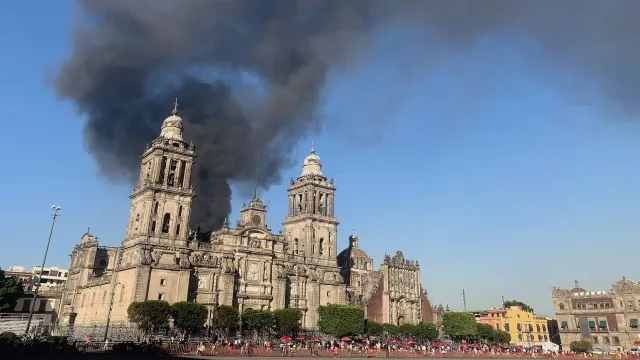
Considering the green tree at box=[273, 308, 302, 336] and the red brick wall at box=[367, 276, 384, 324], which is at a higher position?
the red brick wall at box=[367, 276, 384, 324]

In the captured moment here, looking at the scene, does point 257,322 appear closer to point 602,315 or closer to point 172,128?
point 172,128

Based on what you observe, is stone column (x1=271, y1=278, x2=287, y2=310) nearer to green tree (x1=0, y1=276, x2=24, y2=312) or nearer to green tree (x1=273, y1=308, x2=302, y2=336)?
green tree (x1=273, y1=308, x2=302, y2=336)

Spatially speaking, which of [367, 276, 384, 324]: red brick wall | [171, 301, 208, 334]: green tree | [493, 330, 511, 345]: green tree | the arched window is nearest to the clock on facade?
the arched window

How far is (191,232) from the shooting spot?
3162 inches

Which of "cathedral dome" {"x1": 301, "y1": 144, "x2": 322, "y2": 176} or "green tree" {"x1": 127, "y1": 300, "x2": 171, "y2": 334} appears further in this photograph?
"cathedral dome" {"x1": 301, "y1": 144, "x2": 322, "y2": 176}

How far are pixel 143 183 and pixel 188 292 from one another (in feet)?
60.2

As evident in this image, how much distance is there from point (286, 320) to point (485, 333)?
43.8 m

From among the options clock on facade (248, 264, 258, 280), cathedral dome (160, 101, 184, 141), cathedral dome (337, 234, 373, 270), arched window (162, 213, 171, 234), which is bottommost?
clock on facade (248, 264, 258, 280)

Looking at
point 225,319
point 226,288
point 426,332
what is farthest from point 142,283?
point 426,332

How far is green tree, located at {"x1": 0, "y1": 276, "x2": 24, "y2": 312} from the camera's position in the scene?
282 ft

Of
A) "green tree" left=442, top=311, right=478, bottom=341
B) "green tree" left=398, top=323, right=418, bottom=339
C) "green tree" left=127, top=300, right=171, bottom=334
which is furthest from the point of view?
"green tree" left=442, top=311, right=478, bottom=341

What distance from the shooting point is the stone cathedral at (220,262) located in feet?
225

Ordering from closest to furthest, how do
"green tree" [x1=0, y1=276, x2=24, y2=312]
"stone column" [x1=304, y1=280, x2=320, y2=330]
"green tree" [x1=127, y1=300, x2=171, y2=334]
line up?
"green tree" [x1=127, y1=300, x2=171, y2=334]
"stone column" [x1=304, y1=280, x2=320, y2=330]
"green tree" [x1=0, y1=276, x2=24, y2=312]

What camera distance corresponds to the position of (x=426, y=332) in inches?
3319
